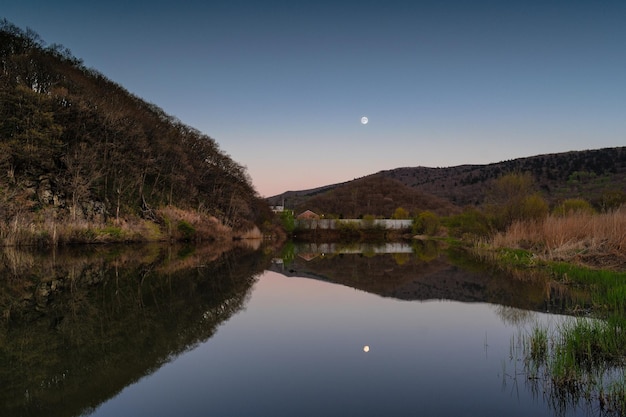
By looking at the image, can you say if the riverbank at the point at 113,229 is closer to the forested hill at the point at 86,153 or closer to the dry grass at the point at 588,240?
the forested hill at the point at 86,153

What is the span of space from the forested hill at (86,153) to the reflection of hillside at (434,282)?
77.6ft

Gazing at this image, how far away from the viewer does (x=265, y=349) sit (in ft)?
26.7

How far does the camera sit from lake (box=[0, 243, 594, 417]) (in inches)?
221

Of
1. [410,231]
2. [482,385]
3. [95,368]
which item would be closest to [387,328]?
[482,385]

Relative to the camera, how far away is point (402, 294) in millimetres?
15133

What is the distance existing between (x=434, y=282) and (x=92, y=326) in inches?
499

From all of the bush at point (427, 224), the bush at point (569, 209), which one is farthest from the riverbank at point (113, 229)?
the bush at point (569, 209)

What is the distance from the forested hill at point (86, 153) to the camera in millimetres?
35281

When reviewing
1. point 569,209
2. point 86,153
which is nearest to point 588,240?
point 569,209

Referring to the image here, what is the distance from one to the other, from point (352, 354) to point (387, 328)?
2253 mm

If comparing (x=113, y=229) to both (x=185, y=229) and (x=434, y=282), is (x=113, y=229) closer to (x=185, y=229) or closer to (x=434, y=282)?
(x=185, y=229)

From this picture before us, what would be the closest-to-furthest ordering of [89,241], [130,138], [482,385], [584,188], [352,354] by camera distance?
[482,385]
[352,354]
[89,241]
[130,138]
[584,188]

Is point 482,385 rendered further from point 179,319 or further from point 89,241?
point 89,241

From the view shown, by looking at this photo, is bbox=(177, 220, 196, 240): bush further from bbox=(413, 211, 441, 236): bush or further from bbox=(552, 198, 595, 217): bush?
bbox=(413, 211, 441, 236): bush
